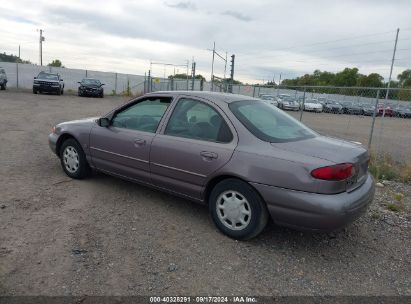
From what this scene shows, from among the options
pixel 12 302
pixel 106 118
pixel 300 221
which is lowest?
pixel 12 302

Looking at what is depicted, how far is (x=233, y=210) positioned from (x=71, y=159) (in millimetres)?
2965

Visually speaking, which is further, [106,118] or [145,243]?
[106,118]

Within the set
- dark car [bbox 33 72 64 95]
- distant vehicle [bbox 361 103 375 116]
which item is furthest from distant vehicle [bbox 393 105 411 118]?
dark car [bbox 33 72 64 95]

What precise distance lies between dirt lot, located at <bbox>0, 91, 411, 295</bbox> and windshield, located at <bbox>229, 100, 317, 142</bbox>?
109 centimetres

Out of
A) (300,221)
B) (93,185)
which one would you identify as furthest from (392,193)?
(93,185)

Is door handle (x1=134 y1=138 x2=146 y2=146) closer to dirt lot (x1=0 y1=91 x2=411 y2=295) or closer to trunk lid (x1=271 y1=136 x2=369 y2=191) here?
dirt lot (x1=0 y1=91 x2=411 y2=295)

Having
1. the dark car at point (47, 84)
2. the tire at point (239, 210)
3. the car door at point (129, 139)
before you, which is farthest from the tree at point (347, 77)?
the tire at point (239, 210)

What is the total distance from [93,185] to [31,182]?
3.00 feet

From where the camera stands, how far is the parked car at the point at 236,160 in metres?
3.48

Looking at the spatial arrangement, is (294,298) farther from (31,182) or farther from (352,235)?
(31,182)

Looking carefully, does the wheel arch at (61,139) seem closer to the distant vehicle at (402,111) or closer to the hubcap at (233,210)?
the hubcap at (233,210)

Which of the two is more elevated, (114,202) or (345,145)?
(345,145)

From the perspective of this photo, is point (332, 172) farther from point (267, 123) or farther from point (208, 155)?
point (208, 155)

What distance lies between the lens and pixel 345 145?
163 inches
